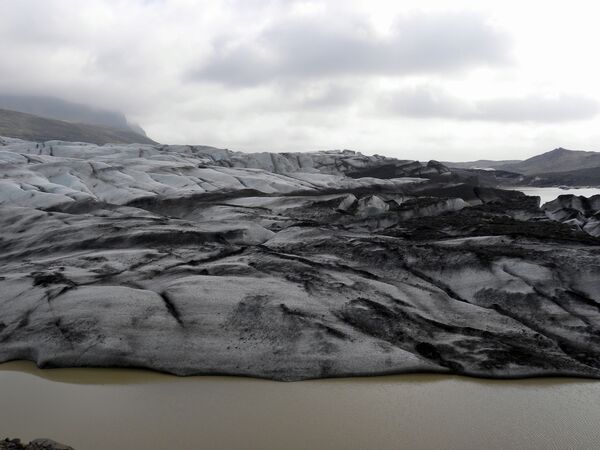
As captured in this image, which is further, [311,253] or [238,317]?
[311,253]

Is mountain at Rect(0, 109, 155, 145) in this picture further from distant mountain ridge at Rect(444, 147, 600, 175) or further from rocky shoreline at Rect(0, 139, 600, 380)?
rocky shoreline at Rect(0, 139, 600, 380)

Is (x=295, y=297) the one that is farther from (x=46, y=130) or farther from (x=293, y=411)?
(x=46, y=130)

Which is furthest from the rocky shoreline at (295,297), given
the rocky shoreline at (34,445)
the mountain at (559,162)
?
the mountain at (559,162)

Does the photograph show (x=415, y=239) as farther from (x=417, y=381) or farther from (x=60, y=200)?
(x=60, y=200)

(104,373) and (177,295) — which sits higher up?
(177,295)

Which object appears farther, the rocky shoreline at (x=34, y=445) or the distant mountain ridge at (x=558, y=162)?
the distant mountain ridge at (x=558, y=162)

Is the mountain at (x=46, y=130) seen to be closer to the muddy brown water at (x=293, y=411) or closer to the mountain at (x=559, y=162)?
the mountain at (x=559, y=162)

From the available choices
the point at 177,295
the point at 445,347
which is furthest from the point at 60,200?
the point at 445,347
